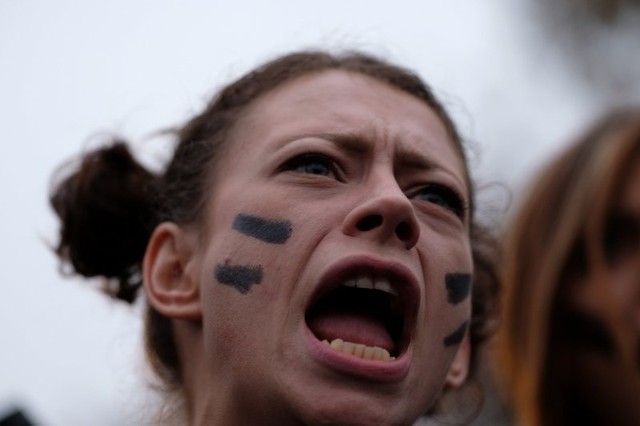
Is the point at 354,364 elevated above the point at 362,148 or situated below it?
below

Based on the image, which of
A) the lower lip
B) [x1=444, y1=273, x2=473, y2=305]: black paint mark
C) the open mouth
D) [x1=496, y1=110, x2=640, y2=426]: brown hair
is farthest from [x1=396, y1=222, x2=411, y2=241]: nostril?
[x1=496, y1=110, x2=640, y2=426]: brown hair

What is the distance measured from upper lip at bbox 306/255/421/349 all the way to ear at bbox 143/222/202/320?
490 mm

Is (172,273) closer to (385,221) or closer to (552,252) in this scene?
(385,221)

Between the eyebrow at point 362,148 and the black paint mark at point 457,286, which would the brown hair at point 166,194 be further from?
the black paint mark at point 457,286

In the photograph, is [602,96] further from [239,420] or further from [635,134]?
[239,420]

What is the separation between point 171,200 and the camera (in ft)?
11.3

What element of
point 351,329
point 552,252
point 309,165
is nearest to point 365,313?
point 351,329

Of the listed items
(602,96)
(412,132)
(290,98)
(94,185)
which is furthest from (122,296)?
(602,96)

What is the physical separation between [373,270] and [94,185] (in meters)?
1.46

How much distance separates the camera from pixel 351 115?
305 centimetres

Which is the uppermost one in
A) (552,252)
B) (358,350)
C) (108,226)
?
(358,350)

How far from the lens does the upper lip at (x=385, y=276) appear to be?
A: 265cm

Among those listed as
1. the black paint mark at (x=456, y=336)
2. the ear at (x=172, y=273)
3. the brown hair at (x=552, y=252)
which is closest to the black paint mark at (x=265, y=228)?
the ear at (x=172, y=273)

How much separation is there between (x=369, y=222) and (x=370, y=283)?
6.5 inches
